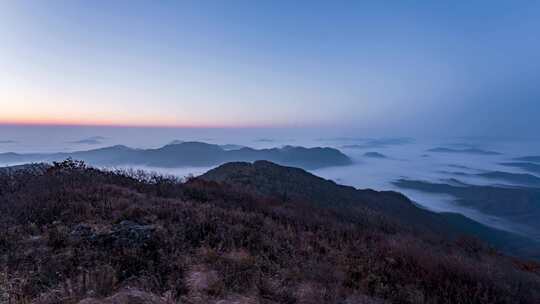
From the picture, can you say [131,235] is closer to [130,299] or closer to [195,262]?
[195,262]

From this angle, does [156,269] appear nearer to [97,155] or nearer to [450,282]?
[450,282]

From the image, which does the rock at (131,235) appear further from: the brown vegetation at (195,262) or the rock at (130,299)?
the rock at (130,299)

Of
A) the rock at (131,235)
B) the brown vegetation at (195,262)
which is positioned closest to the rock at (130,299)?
the brown vegetation at (195,262)

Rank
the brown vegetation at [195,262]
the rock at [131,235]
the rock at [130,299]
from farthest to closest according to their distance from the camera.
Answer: the rock at [131,235]
the brown vegetation at [195,262]
the rock at [130,299]

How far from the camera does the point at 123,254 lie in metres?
5.46

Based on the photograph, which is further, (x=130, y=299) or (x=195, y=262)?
(x=195, y=262)

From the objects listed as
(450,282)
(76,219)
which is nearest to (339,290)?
(450,282)

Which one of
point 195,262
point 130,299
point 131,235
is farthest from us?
point 131,235

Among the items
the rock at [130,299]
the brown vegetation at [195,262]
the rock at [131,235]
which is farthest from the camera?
the rock at [131,235]

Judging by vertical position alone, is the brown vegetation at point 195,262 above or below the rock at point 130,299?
below

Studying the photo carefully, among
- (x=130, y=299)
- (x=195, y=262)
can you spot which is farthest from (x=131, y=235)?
(x=130, y=299)

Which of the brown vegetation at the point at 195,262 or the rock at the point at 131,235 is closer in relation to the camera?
the brown vegetation at the point at 195,262

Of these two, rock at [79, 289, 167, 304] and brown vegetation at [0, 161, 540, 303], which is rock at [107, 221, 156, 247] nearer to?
brown vegetation at [0, 161, 540, 303]

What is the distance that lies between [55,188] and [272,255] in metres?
7.70
